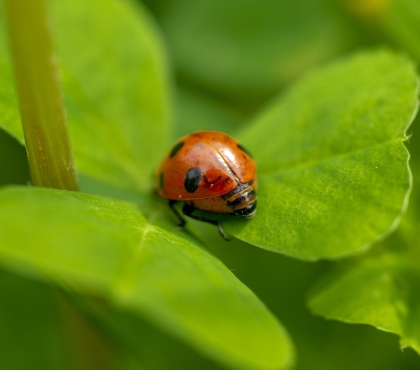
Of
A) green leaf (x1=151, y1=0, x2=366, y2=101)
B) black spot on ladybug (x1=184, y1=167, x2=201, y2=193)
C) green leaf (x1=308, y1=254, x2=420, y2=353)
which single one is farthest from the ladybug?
green leaf (x1=151, y1=0, x2=366, y2=101)

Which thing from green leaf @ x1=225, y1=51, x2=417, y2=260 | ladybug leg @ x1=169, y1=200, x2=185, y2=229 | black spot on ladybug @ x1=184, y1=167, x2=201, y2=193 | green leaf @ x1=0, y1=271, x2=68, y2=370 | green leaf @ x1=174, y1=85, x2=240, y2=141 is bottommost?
green leaf @ x1=0, y1=271, x2=68, y2=370

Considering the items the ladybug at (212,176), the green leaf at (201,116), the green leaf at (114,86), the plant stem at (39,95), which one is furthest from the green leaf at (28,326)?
the green leaf at (201,116)

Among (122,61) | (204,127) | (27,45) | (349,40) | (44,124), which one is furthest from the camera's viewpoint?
(349,40)

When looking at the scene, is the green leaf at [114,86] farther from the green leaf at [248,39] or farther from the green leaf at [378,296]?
the green leaf at [248,39]

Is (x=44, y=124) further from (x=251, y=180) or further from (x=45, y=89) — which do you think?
(x=251, y=180)

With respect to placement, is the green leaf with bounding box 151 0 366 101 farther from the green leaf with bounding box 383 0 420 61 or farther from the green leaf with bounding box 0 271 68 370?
the green leaf with bounding box 0 271 68 370

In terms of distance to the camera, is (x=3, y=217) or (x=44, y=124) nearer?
(x=3, y=217)

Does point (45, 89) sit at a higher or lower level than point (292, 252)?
higher

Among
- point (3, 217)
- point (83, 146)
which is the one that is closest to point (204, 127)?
point (83, 146)
